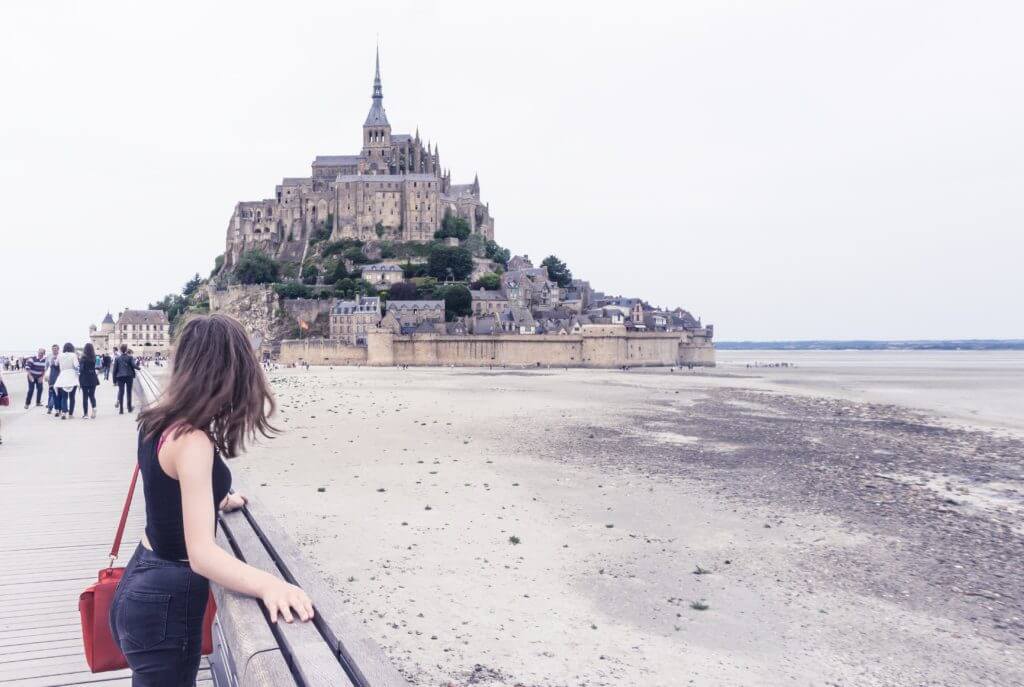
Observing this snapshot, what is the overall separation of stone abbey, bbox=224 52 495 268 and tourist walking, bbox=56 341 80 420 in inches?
2880

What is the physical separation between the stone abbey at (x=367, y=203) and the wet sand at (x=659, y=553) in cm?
7266

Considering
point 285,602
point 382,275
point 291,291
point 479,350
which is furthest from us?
point 382,275

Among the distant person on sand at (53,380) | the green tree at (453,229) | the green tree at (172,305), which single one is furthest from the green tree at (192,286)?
the distant person on sand at (53,380)

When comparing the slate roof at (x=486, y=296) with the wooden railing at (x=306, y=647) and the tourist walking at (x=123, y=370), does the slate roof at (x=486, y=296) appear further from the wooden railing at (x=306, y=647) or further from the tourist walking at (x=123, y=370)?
Answer: the wooden railing at (x=306, y=647)

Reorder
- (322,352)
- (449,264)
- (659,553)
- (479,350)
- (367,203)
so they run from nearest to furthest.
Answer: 1. (659,553)
2. (479,350)
3. (322,352)
4. (449,264)
5. (367,203)

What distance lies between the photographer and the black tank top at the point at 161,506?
2404mm

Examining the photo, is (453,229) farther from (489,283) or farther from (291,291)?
(291,291)

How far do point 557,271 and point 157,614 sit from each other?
91.1m

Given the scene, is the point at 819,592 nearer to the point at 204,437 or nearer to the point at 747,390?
the point at 204,437

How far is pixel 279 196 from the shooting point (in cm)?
9488

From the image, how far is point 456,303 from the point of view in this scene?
241 feet

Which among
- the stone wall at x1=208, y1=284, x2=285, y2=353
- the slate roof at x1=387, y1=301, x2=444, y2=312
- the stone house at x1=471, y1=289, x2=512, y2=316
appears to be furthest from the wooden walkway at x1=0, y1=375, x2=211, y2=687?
the stone wall at x1=208, y1=284, x2=285, y2=353

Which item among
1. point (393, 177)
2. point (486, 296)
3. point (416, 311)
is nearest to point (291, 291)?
point (416, 311)

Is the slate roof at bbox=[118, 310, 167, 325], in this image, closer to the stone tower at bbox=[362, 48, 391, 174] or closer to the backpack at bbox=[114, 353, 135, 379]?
the stone tower at bbox=[362, 48, 391, 174]
